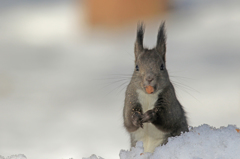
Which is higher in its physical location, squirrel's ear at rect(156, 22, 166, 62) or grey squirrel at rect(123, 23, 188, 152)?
squirrel's ear at rect(156, 22, 166, 62)

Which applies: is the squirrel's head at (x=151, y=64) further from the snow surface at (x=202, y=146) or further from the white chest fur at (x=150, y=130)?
the snow surface at (x=202, y=146)

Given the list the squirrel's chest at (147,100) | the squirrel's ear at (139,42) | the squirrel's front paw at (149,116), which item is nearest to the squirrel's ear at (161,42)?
the squirrel's ear at (139,42)

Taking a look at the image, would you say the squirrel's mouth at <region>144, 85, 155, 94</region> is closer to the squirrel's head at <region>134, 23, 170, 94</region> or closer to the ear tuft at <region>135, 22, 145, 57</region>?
the squirrel's head at <region>134, 23, 170, 94</region>

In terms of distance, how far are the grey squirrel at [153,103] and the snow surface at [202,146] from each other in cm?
46

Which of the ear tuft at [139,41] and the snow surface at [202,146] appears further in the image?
the ear tuft at [139,41]

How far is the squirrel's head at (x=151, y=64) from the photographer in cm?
224

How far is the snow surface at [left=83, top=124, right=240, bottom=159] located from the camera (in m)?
1.62

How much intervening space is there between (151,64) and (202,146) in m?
0.83

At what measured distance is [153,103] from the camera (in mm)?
2377

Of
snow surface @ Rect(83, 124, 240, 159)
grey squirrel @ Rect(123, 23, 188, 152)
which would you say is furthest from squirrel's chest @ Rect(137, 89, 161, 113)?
snow surface @ Rect(83, 124, 240, 159)

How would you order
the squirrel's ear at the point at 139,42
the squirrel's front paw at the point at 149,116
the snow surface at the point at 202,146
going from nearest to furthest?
the snow surface at the point at 202,146
the squirrel's front paw at the point at 149,116
the squirrel's ear at the point at 139,42

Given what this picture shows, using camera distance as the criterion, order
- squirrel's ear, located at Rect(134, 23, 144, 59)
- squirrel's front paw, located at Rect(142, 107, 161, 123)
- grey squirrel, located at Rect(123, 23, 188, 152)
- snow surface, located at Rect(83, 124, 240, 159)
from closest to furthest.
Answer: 1. snow surface, located at Rect(83, 124, 240, 159)
2. squirrel's front paw, located at Rect(142, 107, 161, 123)
3. grey squirrel, located at Rect(123, 23, 188, 152)
4. squirrel's ear, located at Rect(134, 23, 144, 59)

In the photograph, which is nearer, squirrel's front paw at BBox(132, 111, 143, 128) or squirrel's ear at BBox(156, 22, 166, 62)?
squirrel's front paw at BBox(132, 111, 143, 128)

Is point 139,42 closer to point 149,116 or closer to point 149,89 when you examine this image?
point 149,89
